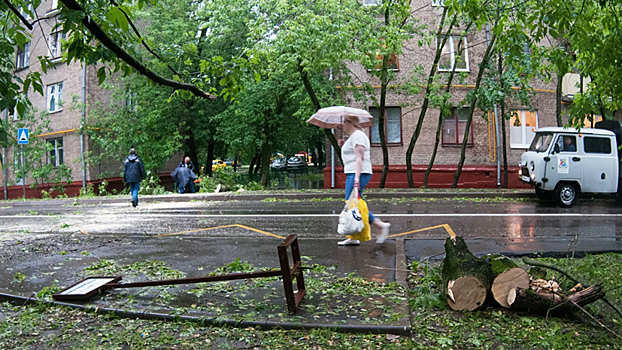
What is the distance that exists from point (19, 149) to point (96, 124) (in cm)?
485

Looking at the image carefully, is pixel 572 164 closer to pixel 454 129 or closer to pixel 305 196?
pixel 305 196

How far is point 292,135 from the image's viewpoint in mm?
27953

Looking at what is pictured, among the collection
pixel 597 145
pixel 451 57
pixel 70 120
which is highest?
pixel 451 57

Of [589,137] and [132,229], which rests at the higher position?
[589,137]

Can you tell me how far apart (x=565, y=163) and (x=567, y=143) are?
657 millimetres

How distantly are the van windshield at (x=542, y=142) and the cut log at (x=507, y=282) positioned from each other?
11.2 m

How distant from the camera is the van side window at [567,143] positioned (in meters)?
14.7

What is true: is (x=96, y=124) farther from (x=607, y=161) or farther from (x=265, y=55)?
(x=607, y=161)

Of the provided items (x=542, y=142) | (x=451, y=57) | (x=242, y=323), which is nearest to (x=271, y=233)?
(x=242, y=323)

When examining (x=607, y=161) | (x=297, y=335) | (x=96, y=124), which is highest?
(x=96, y=124)

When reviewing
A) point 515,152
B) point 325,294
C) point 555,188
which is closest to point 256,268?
point 325,294

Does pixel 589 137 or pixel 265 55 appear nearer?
pixel 589 137

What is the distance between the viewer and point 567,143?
48.4 feet

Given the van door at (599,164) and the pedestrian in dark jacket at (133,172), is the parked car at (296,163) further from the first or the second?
the van door at (599,164)
